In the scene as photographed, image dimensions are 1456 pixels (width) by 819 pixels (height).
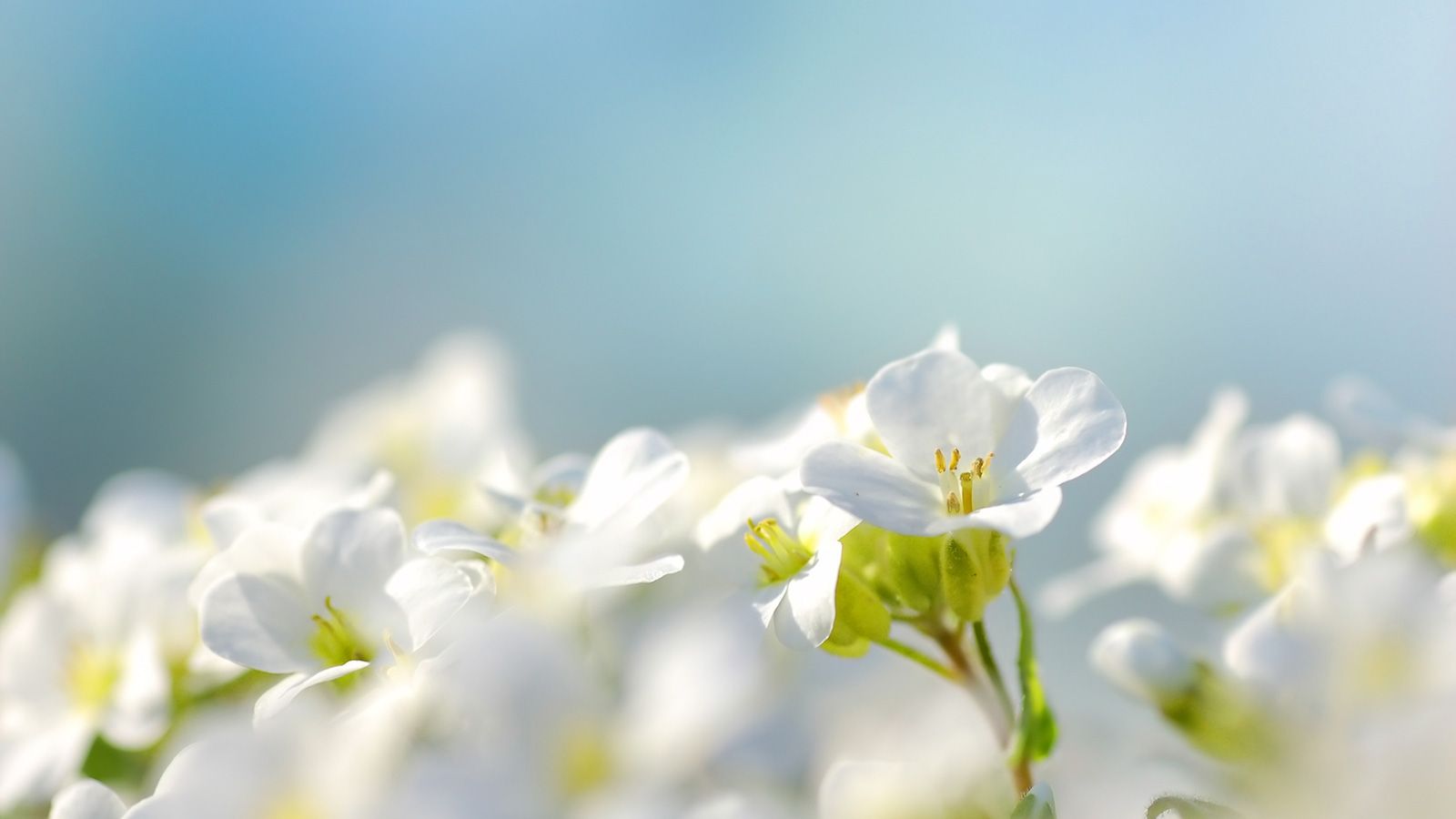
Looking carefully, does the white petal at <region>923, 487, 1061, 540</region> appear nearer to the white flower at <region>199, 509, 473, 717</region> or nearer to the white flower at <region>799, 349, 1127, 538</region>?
the white flower at <region>799, 349, 1127, 538</region>

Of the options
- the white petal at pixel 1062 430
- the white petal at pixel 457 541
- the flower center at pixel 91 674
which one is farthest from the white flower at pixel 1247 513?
the flower center at pixel 91 674

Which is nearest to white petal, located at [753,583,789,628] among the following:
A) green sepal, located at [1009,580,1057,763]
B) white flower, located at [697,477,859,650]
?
white flower, located at [697,477,859,650]

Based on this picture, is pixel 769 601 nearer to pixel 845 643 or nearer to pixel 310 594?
pixel 845 643

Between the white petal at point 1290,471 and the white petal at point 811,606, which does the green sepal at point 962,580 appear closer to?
the white petal at point 811,606

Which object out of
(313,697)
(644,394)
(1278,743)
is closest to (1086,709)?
(1278,743)

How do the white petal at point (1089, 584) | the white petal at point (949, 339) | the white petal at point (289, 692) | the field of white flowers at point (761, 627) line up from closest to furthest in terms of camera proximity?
the field of white flowers at point (761, 627)
the white petal at point (289, 692)
the white petal at point (949, 339)
the white petal at point (1089, 584)

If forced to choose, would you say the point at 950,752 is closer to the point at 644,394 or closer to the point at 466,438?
the point at 466,438
